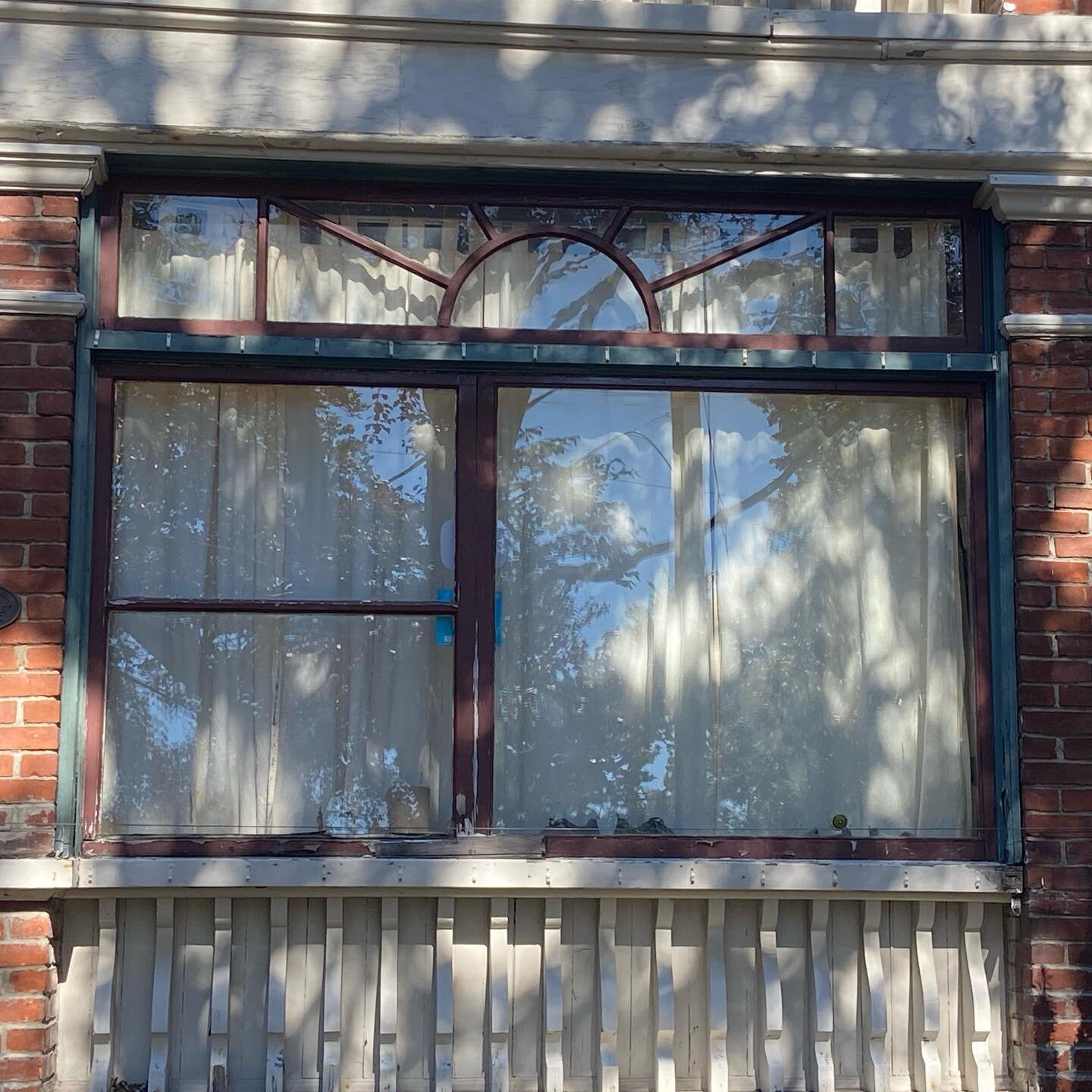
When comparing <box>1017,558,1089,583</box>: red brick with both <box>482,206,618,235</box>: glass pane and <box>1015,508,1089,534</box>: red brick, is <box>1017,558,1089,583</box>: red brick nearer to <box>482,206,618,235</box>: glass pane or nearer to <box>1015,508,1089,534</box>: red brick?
<box>1015,508,1089,534</box>: red brick

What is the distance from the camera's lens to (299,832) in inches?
189

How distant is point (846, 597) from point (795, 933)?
116cm

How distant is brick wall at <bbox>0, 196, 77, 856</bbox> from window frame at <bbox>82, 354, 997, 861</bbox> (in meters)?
0.17

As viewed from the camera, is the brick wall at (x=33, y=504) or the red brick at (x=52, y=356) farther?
the red brick at (x=52, y=356)

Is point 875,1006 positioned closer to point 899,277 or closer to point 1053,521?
point 1053,521

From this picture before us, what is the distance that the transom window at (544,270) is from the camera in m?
5.01

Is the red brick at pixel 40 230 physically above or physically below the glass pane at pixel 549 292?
above

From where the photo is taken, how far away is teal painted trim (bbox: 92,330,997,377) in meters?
4.87

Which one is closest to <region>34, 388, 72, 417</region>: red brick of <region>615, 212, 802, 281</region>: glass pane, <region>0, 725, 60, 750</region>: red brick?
<region>0, 725, 60, 750</region>: red brick

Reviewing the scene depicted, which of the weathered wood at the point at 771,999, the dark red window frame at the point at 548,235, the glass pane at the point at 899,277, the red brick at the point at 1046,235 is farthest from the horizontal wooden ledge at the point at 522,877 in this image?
the red brick at the point at 1046,235

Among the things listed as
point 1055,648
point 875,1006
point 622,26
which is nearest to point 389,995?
point 875,1006

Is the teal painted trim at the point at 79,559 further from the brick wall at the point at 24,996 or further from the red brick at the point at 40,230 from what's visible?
the brick wall at the point at 24,996

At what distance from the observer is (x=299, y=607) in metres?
4.90

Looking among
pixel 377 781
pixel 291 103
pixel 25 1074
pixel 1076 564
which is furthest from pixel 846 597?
pixel 25 1074
